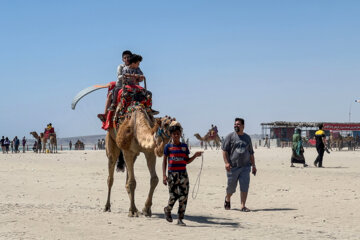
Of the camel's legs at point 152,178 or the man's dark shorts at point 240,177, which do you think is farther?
the man's dark shorts at point 240,177

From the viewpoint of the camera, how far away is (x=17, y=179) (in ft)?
64.1

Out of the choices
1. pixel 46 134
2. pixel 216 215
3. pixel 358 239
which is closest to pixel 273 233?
pixel 358 239

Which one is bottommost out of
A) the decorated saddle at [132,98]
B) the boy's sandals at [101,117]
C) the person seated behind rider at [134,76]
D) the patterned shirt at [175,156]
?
the patterned shirt at [175,156]

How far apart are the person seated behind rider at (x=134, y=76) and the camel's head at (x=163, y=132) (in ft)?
6.36

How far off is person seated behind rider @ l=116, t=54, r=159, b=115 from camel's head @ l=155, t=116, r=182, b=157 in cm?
194

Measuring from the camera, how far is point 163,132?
973 centimetres

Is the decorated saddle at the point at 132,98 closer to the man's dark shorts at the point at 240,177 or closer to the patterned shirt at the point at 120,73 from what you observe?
the patterned shirt at the point at 120,73

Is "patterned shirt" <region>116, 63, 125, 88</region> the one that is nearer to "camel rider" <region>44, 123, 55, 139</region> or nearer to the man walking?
the man walking

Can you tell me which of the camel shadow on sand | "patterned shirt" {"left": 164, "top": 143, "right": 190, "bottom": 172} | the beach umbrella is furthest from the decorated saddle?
the camel shadow on sand

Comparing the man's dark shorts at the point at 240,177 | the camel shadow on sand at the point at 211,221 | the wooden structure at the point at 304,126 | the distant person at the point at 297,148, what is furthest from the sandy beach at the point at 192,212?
the wooden structure at the point at 304,126

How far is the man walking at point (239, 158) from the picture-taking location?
11930mm

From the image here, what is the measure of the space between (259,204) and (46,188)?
650 centimetres

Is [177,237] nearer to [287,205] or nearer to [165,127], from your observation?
[165,127]

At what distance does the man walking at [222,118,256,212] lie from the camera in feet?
39.1
